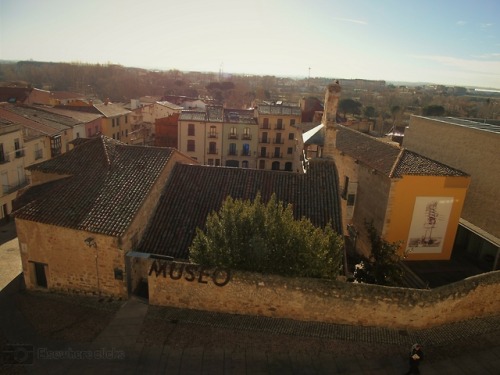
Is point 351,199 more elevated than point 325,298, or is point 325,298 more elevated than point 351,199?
point 351,199

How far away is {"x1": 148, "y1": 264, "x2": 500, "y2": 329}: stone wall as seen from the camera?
14.4 meters

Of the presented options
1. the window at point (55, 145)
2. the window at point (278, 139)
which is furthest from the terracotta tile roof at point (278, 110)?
the window at point (55, 145)

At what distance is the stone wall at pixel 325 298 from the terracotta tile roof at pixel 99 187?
3.51m

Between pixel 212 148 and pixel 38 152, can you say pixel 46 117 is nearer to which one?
pixel 38 152

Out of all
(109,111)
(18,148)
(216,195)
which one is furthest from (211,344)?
(109,111)

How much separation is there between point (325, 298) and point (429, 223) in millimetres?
10860

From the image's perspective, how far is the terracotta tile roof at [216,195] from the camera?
700 inches

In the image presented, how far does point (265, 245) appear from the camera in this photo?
47.2 ft

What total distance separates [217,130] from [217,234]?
32.8 metres

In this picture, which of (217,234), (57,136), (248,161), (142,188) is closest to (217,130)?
(248,161)

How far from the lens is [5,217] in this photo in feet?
89.1

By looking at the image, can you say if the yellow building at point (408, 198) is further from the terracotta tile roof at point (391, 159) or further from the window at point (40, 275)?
the window at point (40, 275)

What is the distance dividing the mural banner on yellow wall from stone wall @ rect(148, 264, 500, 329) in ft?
22.6

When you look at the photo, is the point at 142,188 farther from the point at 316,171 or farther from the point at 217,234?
the point at 316,171
